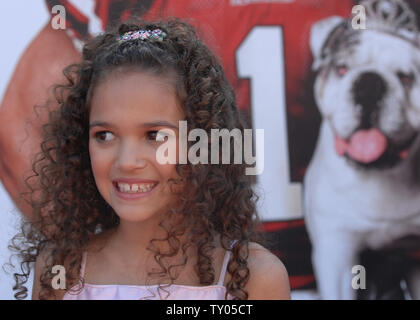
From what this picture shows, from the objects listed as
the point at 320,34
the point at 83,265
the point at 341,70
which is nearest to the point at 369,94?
the point at 341,70

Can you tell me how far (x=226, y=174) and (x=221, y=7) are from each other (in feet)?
3.18

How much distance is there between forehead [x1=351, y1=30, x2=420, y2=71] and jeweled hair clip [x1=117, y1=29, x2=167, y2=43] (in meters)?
1.09

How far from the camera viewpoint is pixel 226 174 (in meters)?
1.54

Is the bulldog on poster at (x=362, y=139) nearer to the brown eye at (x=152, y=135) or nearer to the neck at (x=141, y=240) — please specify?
the neck at (x=141, y=240)

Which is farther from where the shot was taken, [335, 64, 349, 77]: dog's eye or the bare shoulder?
[335, 64, 349, 77]: dog's eye

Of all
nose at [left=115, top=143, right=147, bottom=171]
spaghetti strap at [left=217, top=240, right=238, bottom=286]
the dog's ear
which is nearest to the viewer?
nose at [left=115, top=143, right=147, bottom=171]

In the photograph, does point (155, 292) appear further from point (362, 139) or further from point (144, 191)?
point (362, 139)

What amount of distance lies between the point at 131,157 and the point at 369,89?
134cm

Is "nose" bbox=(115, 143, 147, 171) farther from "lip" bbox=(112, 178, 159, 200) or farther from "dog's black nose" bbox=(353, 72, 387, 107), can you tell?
"dog's black nose" bbox=(353, 72, 387, 107)

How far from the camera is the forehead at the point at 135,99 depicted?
4.37 ft

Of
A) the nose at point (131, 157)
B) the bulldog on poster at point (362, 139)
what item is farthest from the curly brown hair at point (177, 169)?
the bulldog on poster at point (362, 139)

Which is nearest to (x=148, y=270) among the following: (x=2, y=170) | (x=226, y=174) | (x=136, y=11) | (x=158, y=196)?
(x=158, y=196)

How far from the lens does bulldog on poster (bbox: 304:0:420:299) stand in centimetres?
223

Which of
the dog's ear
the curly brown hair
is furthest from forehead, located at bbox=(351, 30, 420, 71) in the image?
the curly brown hair
